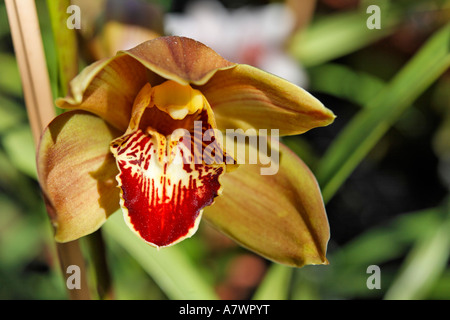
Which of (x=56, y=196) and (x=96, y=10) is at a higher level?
(x=96, y=10)

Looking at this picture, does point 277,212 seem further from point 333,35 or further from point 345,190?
point 345,190

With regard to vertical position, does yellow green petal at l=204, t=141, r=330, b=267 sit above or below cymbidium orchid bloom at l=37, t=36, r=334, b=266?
below

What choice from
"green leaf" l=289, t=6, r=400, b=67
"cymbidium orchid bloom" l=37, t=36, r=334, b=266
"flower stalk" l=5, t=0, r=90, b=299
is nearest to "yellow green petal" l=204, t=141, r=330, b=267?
"cymbidium orchid bloom" l=37, t=36, r=334, b=266

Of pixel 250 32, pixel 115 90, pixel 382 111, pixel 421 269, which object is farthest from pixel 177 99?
pixel 250 32

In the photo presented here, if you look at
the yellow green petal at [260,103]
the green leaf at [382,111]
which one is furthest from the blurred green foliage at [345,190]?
the yellow green petal at [260,103]

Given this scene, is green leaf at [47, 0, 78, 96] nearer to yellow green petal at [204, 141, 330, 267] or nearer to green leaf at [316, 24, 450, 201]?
yellow green petal at [204, 141, 330, 267]

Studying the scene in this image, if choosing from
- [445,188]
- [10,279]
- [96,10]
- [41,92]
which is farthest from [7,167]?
[445,188]
